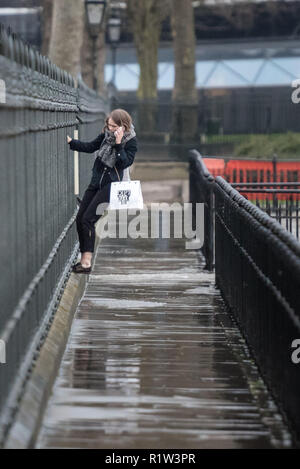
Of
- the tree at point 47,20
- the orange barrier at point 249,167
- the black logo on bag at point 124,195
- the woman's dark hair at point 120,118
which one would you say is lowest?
the orange barrier at point 249,167

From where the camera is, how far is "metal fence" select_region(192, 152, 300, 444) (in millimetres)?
6699

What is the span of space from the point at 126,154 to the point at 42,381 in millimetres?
5155

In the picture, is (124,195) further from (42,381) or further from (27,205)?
(42,381)

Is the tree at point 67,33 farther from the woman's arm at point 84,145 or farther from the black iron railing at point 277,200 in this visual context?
the woman's arm at point 84,145

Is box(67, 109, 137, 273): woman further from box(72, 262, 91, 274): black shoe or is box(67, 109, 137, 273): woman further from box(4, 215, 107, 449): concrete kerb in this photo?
box(4, 215, 107, 449): concrete kerb

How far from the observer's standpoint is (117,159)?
12164mm

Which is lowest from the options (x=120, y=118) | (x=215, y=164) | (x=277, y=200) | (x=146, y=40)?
(x=215, y=164)

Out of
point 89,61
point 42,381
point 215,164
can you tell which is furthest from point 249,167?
point 42,381

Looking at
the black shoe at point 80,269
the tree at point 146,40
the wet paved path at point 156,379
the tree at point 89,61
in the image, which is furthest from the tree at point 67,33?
the tree at point 146,40

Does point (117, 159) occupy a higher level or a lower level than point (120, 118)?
lower

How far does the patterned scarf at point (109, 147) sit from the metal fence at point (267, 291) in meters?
1.26

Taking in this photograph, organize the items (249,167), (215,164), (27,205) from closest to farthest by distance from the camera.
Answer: (27,205) → (215,164) → (249,167)

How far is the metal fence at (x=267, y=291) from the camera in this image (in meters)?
6.70

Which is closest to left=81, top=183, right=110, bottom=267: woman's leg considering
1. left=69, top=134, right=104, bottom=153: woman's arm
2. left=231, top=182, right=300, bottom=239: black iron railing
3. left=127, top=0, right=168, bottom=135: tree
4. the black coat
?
the black coat
